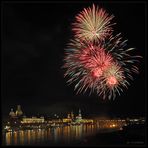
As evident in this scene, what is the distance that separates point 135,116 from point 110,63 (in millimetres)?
17843

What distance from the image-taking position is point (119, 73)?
12.6 m

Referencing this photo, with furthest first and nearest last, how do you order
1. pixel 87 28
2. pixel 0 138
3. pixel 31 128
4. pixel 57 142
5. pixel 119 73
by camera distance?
pixel 31 128 → pixel 57 142 → pixel 119 73 → pixel 87 28 → pixel 0 138

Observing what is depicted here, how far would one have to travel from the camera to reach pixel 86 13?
1178 cm

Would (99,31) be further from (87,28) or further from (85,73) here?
(85,73)

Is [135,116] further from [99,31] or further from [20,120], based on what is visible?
[99,31]

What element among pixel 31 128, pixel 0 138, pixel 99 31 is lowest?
pixel 31 128

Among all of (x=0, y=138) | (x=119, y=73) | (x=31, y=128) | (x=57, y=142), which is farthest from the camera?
(x=31, y=128)

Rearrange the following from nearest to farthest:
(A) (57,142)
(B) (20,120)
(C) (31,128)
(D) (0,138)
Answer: (D) (0,138) < (A) (57,142) < (B) (20,120) < (C) (31,128)

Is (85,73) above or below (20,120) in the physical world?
above

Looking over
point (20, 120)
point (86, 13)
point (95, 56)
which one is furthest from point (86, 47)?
point (20, 120)

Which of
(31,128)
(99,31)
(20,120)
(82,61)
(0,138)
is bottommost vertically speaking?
(31,128)

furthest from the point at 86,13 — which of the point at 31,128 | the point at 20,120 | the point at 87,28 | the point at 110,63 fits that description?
the point at 31,128

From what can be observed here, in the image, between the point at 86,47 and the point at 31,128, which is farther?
the point at 31,128

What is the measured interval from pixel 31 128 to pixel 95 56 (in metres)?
36.9
